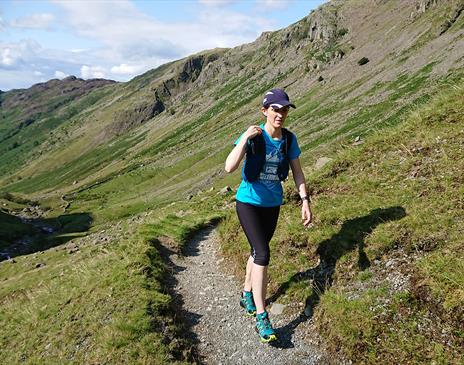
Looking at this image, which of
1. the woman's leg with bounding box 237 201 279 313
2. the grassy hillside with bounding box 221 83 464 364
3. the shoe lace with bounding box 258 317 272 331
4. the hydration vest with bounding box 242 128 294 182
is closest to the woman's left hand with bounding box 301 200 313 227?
the woman's leg with bounding box 237 201 279 313

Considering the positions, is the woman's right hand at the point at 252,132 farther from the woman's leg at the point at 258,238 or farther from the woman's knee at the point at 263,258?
the woman's knee at the point at 263,258

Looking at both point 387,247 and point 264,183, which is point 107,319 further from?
point 387,247

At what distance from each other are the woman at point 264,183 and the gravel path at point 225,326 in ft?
1.30

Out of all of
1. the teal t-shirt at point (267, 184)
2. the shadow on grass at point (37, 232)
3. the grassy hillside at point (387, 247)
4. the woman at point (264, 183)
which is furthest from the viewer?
the shadow on grass at point (37, 232)

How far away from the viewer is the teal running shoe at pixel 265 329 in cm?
891

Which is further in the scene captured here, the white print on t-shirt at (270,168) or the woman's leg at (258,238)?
the woman's leg at (258,238)

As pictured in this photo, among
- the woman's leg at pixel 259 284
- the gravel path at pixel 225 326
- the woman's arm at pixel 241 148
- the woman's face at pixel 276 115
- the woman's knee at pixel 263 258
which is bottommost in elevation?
the gravel path at pixel 225 326

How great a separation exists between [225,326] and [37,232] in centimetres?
11530

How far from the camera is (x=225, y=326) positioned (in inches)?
399

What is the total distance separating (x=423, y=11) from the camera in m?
99.6

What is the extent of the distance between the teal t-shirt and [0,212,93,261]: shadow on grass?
83536 millimetres

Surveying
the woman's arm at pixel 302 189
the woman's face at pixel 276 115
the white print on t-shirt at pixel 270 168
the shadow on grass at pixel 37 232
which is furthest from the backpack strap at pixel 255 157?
the shadow on grass at pixel 37 232

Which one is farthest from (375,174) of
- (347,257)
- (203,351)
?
(203,351)

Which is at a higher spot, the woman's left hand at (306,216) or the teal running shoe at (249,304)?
the woman's left hand at (306,216)
